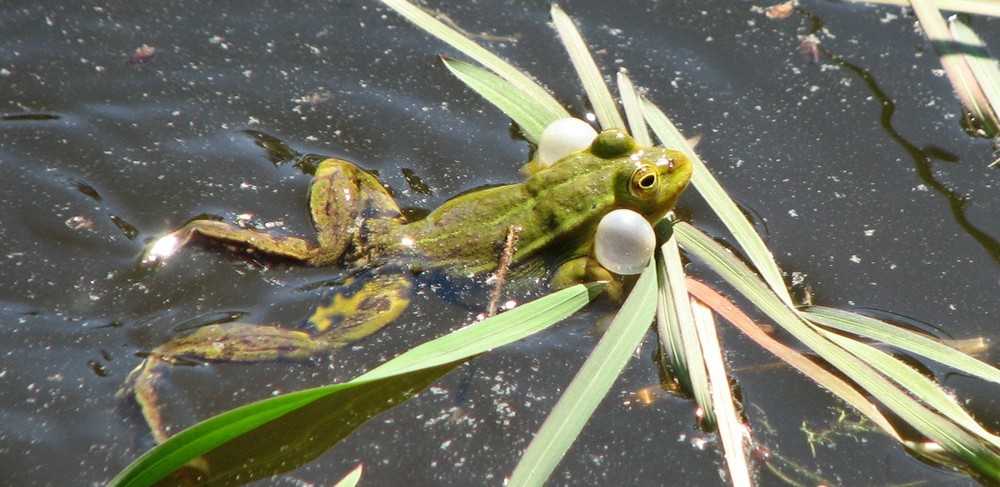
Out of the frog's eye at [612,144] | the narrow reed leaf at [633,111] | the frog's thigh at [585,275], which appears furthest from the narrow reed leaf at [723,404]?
the narrow reed leaf at [633,111]

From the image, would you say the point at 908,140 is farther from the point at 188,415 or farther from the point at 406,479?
the point at 188,415

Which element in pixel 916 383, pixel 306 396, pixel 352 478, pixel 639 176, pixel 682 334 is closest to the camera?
pixel 306 396

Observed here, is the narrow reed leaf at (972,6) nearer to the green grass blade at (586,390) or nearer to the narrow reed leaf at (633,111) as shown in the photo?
the narrow reed leaf at (633,111)

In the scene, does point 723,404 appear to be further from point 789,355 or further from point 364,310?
point 364,310

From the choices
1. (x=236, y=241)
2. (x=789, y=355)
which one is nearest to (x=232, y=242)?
(x=236, y=241)

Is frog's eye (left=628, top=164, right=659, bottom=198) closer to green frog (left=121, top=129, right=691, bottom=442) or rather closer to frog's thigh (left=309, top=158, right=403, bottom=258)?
green frog (left=121, top=129, right=691, bottom=442)

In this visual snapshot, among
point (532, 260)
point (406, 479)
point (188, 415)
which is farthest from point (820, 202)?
point (188, 415)

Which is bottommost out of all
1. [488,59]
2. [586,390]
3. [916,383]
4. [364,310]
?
[916,383]
